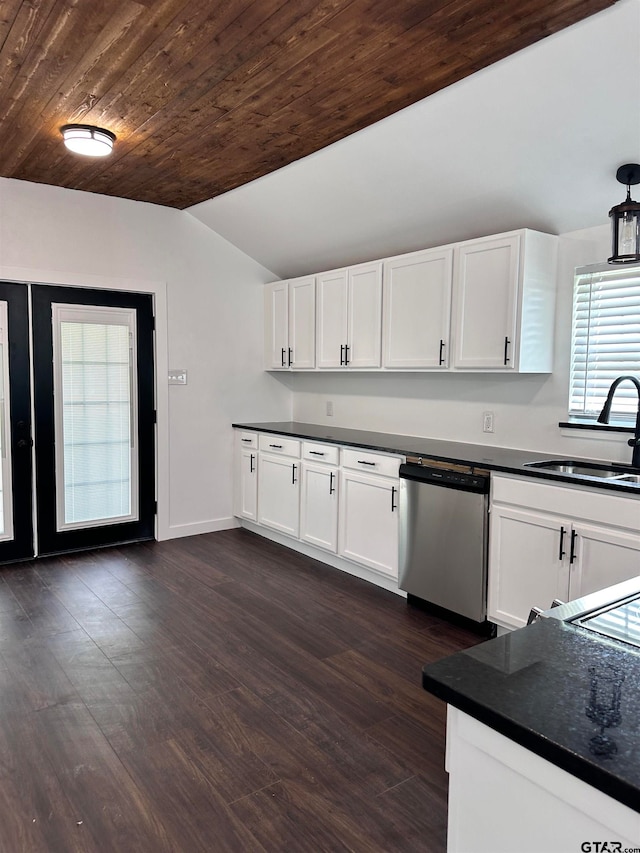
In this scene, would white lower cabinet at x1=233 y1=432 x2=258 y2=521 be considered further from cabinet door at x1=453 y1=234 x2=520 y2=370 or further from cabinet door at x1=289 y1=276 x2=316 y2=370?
cabinet door at x1=453 y1=234 x2=520 y2=370

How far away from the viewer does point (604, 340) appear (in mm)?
3314

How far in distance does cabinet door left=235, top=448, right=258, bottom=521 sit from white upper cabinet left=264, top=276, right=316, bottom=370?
809 mm

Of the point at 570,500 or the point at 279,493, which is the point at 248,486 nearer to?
the point at 279,493

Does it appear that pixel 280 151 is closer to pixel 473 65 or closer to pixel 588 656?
pixel 473 65

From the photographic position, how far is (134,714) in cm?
246

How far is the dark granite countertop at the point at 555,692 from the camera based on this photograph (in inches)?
29.4

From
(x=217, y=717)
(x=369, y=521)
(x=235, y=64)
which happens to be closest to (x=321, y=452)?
(x=369, y=521)

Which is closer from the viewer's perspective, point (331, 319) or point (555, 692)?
point (555, 692)

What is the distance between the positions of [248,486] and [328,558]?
3.46 feet

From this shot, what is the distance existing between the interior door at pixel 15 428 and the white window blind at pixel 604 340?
11.7ft


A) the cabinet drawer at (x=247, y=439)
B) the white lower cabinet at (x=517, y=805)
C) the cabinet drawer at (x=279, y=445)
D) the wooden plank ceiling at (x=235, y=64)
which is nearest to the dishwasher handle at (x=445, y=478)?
the cabinet drawer at (x=279, y=445)

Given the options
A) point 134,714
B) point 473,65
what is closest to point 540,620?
point 134,714

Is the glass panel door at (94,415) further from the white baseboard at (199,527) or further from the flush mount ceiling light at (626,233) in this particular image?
the flush mount ceiling light at (626,233)

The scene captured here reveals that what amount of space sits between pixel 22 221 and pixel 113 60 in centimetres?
207
